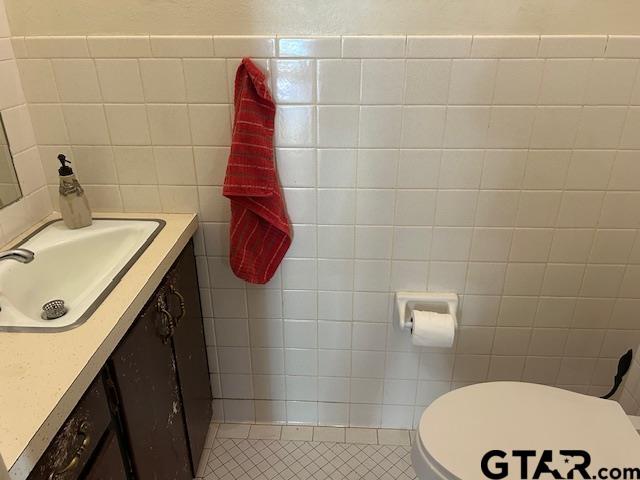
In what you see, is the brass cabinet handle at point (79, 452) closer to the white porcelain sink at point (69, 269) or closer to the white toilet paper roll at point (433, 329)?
the white porcelain sink at point (69, 269)

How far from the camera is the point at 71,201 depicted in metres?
1.34

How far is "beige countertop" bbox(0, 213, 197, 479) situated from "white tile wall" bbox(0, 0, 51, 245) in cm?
43

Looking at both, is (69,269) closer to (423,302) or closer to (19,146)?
(19,146)

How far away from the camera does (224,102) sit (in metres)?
1.34

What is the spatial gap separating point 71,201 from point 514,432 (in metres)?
1.27

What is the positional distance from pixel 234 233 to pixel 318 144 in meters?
0.35

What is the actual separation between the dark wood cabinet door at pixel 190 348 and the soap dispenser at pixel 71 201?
0.94 ft

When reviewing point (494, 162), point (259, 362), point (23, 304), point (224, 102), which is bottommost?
point (259, 362)

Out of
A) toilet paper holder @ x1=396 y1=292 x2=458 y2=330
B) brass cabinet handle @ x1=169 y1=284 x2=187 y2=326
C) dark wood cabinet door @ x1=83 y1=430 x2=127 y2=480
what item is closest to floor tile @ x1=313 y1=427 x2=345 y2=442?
toilet paper holder @ x1=396 y1=292 x2=458 y2=330

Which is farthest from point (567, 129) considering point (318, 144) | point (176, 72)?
Answer: point (176, 72)

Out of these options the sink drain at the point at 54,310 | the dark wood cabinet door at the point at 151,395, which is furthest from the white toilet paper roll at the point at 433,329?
the sink drain at the point at 54,310

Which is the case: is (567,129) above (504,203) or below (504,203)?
above

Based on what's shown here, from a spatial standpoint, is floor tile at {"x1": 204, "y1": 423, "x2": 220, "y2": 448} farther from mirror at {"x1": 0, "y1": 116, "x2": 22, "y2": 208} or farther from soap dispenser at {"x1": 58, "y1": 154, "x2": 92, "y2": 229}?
mirror at {"x1": 0, "y1": 116, "x2": 22, "y2": 208}

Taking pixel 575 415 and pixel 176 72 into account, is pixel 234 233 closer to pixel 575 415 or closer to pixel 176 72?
pixel 176 72
